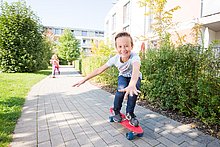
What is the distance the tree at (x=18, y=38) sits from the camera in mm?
13523

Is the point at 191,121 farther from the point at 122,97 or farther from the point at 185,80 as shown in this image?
the point at 122,97

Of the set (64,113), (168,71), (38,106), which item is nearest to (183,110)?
(168,71)

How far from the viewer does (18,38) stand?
13.7 m

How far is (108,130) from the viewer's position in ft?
10.6

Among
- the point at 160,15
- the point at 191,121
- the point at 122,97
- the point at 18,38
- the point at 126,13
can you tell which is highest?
the point at 126,13

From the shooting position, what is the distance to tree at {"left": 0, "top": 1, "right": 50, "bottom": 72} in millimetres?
13523

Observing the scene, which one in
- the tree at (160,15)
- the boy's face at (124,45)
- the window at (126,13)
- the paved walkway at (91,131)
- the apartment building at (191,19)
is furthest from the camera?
the window at (126,13)

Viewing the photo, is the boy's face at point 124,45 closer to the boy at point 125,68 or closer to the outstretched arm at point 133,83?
the boy at point 125,68

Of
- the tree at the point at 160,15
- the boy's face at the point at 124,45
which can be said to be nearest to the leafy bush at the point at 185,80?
the boy's face at the point at 124,45

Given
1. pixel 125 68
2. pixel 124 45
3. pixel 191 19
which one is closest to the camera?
pixel 124 45

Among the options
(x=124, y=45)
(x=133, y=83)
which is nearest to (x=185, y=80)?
(x=124, y=45)

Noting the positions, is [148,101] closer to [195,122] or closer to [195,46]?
[195,122]

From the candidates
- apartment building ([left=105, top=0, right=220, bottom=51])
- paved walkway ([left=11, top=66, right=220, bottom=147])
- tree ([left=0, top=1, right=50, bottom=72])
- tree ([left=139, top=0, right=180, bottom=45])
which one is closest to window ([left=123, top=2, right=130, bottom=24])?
apartment building ([left=105, top=0, right=220, bottom=51])

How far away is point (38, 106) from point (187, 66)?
4.08 metres
